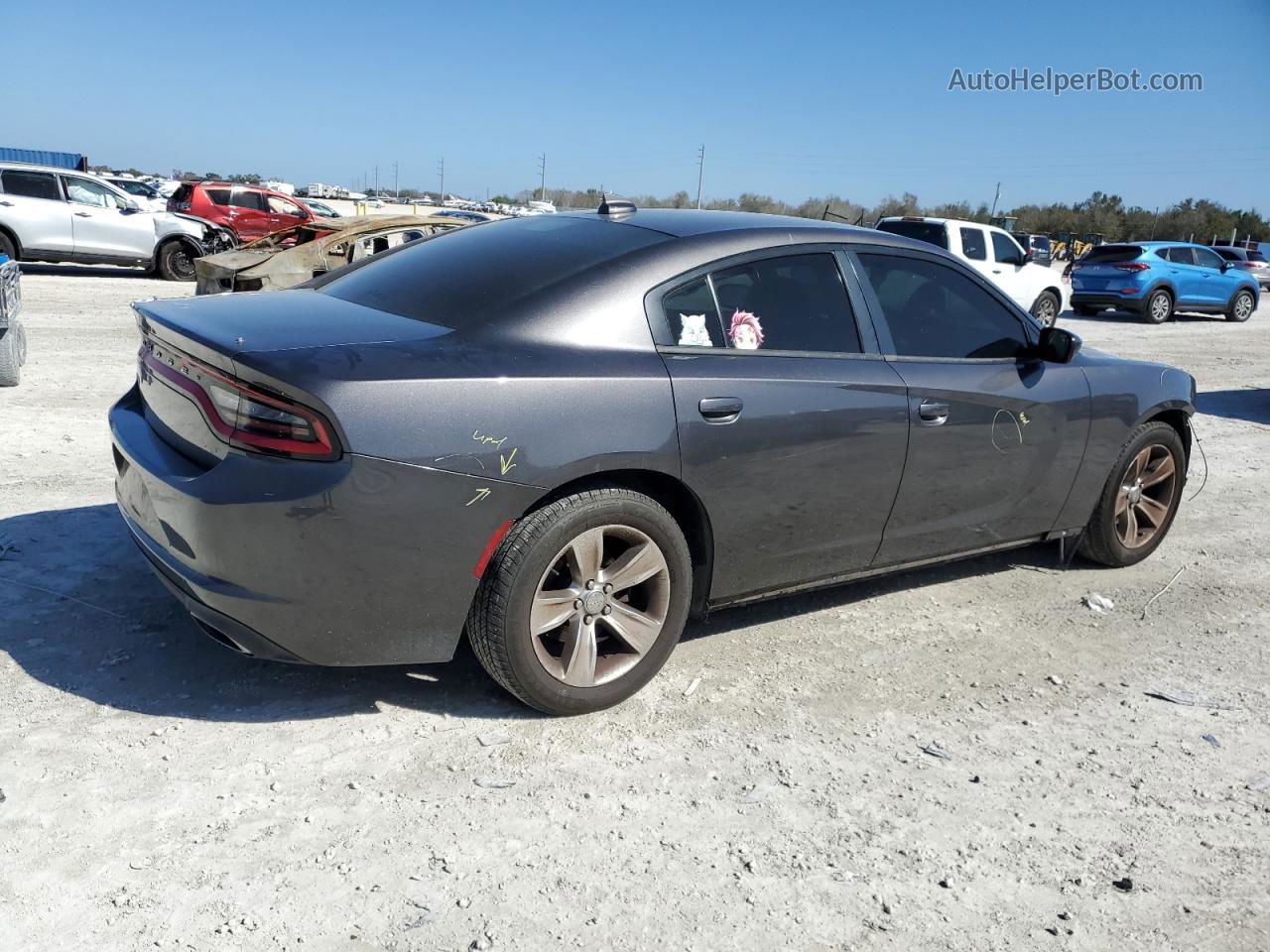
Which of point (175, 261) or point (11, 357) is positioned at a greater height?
point (11, 357)

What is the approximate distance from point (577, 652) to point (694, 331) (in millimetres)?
1151

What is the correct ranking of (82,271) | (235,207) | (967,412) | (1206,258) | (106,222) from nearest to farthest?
(967,412) < (106,222) < (82,271) < (1206,258) < (235,207)

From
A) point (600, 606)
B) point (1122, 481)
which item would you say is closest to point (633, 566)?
point (600, 606)

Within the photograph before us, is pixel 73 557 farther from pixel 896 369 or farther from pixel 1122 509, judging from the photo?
pixel 1122 509

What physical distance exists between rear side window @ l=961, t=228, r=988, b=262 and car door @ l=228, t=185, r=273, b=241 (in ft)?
45.5

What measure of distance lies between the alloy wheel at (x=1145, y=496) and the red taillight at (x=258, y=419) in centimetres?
395

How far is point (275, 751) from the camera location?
10.6ft

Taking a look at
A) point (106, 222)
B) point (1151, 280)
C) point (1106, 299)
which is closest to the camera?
point (106, 222)

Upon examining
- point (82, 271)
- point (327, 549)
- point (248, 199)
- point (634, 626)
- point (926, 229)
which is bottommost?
point (82, 271)

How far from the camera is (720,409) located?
11.8 feet

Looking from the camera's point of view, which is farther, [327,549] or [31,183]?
[31,183]

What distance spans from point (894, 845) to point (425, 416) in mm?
1768

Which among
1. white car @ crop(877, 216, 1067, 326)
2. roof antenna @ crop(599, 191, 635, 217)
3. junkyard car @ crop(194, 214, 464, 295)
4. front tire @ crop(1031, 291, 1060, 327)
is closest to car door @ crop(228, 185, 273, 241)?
junkyard car @ crop(194, 214, 464, 295)

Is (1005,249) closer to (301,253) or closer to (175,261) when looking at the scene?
(301,253)
